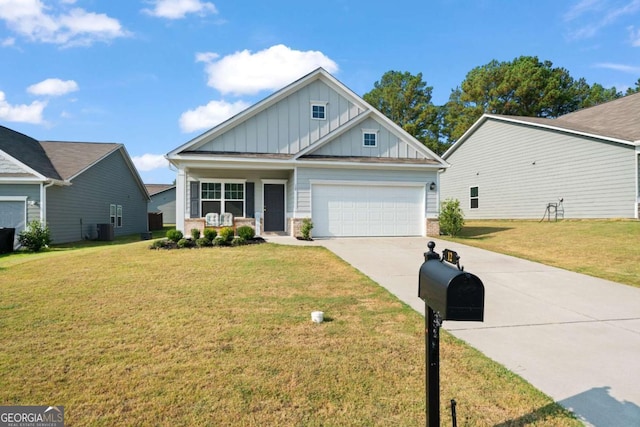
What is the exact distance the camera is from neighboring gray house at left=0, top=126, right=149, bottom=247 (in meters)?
14.9

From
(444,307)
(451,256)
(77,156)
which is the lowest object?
(444,307)

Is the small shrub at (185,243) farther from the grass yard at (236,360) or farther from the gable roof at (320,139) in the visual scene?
the grass yard at (236,360)

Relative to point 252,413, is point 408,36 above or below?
above

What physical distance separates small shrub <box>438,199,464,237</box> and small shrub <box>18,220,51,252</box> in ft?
52.1

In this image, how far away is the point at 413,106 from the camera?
1612 inches

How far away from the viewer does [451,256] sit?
215 centimetres

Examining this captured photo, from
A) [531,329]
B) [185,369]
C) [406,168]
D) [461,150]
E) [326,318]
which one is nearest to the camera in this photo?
[185,369]

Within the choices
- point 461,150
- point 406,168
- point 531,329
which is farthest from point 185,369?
point 461,150

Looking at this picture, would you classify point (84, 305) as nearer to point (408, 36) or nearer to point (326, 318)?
point (326, 318)

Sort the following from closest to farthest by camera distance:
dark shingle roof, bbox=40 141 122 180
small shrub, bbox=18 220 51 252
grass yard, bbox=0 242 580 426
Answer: grass yard, bbox=0 242 580 426 < small shrub, bbox=18 220 51 252 < dark shingle roof, bbox=40 141 122 180

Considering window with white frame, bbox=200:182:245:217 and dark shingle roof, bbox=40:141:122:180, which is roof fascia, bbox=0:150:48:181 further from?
window with white frame, bbox=200:182:245:217

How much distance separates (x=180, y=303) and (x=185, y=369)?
7.68 feet

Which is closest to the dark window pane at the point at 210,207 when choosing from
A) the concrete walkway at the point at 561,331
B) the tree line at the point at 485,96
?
the concrete walkway at the point at 561,331

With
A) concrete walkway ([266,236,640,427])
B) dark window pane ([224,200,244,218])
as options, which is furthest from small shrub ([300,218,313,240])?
concrete walkway ([266,236,640,427])
